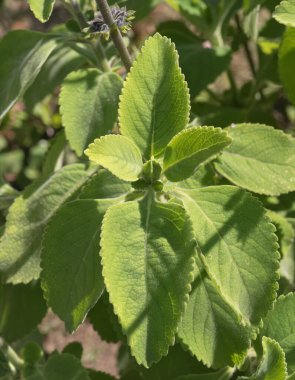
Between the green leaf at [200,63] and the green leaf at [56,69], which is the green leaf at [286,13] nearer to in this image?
the green leaf at [200,63]

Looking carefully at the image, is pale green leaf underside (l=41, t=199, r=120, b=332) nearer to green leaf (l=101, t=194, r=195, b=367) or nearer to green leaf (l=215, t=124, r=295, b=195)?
green leaf (l=101, t=194, r=195, b=367)

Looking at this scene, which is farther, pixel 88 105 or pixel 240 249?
pixel 88 105

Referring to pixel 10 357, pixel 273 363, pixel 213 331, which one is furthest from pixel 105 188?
pixel 10 357

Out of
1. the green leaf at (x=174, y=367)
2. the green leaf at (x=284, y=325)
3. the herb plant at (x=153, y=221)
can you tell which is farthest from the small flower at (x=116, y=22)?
the green leaf at (x=174, y=367)

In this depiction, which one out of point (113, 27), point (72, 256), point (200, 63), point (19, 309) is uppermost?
point (113, 27)

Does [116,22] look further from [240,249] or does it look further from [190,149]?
[240,249]

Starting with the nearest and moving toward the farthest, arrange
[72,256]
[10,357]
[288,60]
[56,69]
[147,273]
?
[147,273], [72,256], [288,60], [10,357], [56,69]
